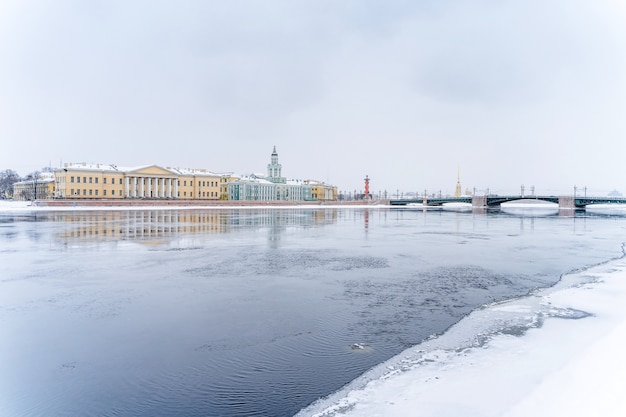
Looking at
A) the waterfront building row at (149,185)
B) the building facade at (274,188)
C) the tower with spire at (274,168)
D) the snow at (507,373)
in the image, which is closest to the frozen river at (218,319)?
the snow at (507,373)

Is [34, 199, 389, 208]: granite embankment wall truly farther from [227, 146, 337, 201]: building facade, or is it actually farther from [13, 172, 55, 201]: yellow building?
[13, 172, 55, 201]: yellow building

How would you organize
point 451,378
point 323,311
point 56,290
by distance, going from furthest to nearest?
point 56,290
point 323,311
point 451,378

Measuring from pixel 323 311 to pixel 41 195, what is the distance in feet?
361

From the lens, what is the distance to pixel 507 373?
210 inches

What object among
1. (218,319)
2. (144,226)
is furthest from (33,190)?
(218,319)

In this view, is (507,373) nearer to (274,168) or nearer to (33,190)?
(33,190)

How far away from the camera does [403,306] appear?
873 centimetres

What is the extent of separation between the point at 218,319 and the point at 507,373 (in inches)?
189

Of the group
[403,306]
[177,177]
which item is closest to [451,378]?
[403,306]

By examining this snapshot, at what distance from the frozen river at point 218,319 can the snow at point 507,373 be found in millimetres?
455

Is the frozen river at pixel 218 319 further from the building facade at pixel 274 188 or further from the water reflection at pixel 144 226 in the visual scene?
the building facade at pixel 274 188

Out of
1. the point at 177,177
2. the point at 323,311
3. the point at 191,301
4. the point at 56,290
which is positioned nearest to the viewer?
the point at 323,311

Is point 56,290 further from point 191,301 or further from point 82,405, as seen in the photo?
point 82,405

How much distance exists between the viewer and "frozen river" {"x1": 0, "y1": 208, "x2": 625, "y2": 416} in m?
5.14
